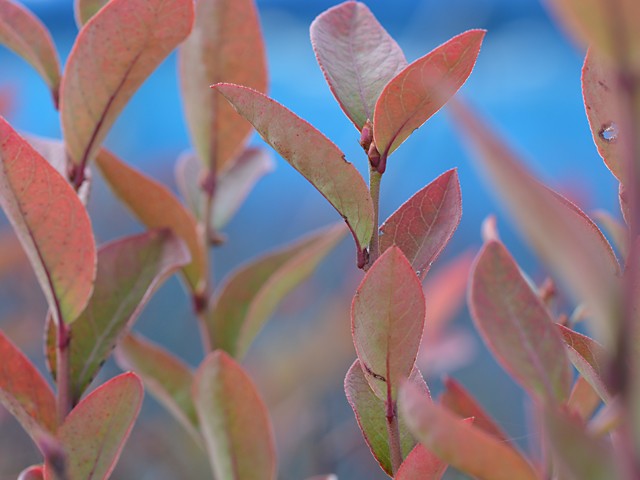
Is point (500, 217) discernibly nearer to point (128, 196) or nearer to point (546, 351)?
point (128, 196)

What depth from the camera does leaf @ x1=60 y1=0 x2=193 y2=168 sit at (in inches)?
17.8

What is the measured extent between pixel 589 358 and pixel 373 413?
0.11 m

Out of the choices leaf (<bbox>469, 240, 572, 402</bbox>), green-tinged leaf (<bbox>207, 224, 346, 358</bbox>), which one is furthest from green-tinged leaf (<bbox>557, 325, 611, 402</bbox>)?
green-tinged leaf (<bbox>207, 224, 346, 358</bbox>)

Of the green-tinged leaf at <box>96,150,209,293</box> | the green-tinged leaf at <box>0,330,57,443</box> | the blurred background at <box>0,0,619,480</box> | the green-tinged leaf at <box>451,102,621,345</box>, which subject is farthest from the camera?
the blurred background at <box>0,0,619,480</box>

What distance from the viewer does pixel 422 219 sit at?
42 centimetres

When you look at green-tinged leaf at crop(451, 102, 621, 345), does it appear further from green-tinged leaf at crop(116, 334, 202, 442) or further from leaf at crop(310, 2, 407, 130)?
green-tinged leaf at crop(116, 334, 202, 442)

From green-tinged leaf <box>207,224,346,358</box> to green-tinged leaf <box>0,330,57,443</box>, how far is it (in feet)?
0.55

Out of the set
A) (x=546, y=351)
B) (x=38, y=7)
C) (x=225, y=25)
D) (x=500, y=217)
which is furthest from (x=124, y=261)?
(x=38, y=7)

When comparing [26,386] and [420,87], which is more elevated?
[420,87]

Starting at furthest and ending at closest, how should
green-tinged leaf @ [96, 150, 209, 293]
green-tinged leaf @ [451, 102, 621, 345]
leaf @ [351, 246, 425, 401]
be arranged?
green-tinged leaf @ [96, 150, 209, 293] < leaf @ [351, 246, 425, 401] < green-tinged leaf @ [451, 102, 621, 345]

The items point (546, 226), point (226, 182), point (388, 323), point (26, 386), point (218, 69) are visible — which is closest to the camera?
point (546, 226)

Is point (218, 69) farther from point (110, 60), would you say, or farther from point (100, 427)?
point (100, 427)

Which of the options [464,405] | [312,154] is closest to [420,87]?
[312,154]

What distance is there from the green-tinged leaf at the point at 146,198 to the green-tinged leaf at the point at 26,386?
15cm
